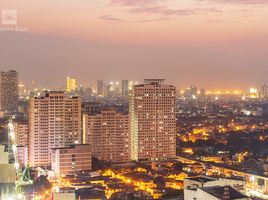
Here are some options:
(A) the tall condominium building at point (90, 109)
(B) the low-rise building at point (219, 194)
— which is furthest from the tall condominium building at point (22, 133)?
(B) the low-rise building at point (219, 194)

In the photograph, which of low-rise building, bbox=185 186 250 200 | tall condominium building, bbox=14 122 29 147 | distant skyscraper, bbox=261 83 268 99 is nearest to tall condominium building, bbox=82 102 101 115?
tall condominium building, bbox=14 122 29 147

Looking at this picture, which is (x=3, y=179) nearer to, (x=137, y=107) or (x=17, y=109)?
(x=137, y=107)

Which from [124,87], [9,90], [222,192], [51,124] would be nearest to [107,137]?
[51,124]

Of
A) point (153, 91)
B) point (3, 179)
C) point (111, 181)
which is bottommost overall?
point (111, 181)

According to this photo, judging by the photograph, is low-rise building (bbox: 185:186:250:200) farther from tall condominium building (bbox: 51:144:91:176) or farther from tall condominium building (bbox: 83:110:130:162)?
tall condominium building (bbox: 83:110:130:162)

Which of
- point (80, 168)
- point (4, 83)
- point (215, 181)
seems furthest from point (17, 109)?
point (215, 181)

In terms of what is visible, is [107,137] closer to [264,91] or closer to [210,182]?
[210,182]

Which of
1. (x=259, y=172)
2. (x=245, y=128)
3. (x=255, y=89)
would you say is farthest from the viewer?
(x=255, y=89)
